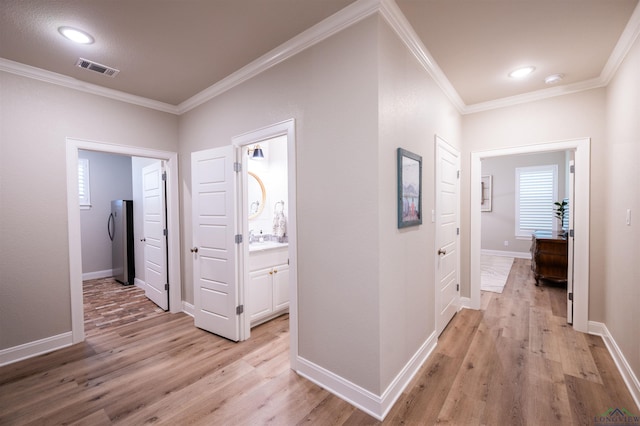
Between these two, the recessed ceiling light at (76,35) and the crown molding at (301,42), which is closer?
the crown molding at (301,42)

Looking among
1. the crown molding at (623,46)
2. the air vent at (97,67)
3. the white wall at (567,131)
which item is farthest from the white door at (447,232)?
the air vent at (97,67)

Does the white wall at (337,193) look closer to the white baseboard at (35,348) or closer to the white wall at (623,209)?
the white wall at (623,209)

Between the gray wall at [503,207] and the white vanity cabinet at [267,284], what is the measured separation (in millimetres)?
6335

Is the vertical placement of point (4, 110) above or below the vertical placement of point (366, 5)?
below

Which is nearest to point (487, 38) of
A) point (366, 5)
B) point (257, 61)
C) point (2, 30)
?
point (366, 5)

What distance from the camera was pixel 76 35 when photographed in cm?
212

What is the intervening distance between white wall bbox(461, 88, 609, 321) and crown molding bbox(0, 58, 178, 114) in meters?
3.90

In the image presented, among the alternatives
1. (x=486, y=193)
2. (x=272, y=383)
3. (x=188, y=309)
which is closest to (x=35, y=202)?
(x=188, y=309)

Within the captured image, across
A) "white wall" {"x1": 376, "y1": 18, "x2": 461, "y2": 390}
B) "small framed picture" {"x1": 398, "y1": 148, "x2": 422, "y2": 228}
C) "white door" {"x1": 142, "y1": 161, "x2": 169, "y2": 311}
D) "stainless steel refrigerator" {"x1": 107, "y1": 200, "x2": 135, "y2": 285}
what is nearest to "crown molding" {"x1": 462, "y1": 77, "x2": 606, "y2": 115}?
"white wall" {"x1": 376, "y1": 18, "x2": 461, "y2": 390}

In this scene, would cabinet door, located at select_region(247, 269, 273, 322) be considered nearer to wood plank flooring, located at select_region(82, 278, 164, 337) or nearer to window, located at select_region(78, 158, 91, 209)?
wood plank flooring, located at select_region(82, 278, 164, 337)

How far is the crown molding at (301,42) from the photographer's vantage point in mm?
1787

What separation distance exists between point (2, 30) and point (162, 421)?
292 centimetres

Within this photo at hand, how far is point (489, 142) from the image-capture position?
3.53 metres

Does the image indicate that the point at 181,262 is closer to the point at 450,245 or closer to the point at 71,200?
the point at 71,200
